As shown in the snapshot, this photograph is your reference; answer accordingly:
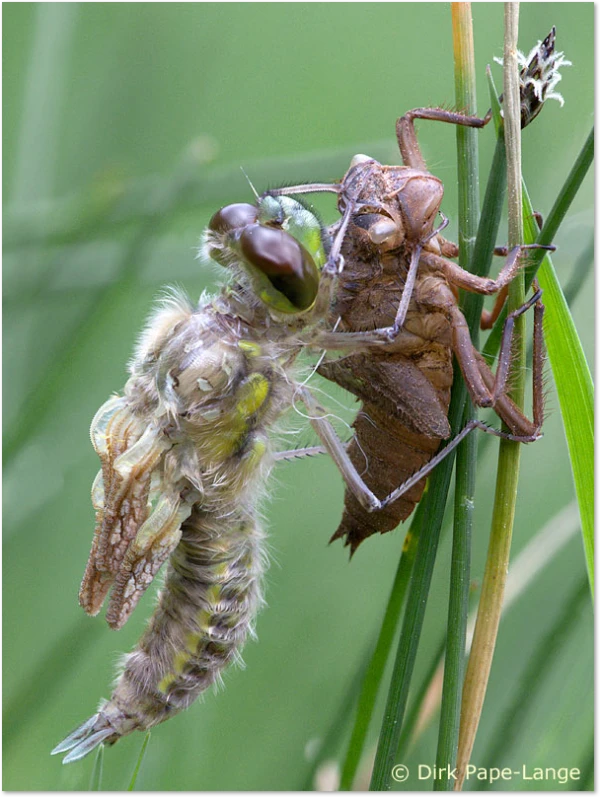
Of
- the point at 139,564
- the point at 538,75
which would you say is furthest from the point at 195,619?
the point at 538,75

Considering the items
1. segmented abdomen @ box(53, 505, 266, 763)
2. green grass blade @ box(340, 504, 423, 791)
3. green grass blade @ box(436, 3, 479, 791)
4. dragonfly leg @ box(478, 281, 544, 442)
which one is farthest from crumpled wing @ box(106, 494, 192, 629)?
dragonfly leg @ box(478, 281, 544, 442)

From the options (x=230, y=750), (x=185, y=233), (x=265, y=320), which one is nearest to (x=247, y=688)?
(x=230, y=750)

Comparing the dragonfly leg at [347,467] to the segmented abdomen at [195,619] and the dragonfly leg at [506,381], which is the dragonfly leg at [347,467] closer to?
the dragonfly leg at [506,381]

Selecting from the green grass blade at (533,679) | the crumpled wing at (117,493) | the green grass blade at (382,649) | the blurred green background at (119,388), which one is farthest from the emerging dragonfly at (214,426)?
the green grass blade at (533,679)

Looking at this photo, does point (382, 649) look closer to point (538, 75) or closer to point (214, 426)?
point (214, 426)

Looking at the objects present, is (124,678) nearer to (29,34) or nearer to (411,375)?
(411,375)

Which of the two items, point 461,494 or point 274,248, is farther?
point 274,248

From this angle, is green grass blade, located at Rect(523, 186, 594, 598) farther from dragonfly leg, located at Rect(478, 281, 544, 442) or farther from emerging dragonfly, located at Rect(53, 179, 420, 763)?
emerging dragonfly, located at Rect(53, 179, 420, 763)
